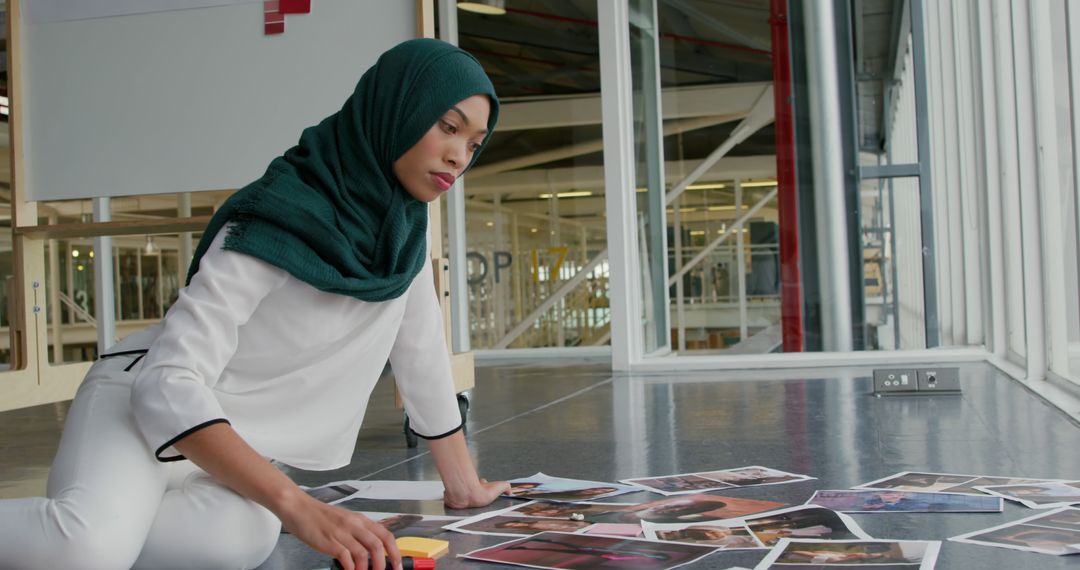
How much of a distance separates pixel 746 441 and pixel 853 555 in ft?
3.90

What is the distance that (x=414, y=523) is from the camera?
1.60 m

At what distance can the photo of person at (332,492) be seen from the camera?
6.16 feet

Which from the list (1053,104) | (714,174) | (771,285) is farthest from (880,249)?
(1053,104)

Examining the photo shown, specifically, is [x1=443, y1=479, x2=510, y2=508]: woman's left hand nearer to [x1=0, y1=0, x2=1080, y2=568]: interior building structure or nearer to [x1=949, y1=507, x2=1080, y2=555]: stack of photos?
[x1=949, y1=507, x2=1080, y2=555]: stack of photos

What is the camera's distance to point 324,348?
4.84 ft

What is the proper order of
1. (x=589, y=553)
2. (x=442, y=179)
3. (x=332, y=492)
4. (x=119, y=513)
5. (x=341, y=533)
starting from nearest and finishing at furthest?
(x=341, y=533) → (x=119, y=513) → (x=589, y=553) → (x=442, y=179) → (x=332, y=492)

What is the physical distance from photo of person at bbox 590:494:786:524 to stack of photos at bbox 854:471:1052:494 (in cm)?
26

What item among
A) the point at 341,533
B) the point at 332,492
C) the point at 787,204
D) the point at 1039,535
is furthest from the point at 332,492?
the point at 787,204

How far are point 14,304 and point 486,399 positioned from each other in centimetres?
165

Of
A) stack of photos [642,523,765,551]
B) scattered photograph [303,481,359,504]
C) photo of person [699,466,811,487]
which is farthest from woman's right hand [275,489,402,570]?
photo of person [699,466,811,487]

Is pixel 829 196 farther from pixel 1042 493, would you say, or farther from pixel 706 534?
pixel 706 534

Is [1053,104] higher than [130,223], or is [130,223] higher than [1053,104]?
[1053,104]

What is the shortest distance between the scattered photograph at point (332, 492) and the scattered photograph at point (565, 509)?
1.23 ft

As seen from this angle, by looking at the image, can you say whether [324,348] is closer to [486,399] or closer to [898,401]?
[898,401]
